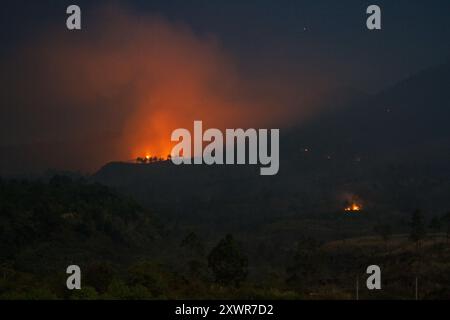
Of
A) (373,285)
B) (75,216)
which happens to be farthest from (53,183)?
(373,285)

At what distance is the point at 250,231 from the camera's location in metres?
183

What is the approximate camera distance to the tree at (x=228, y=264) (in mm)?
61562

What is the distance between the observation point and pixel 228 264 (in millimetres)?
61969

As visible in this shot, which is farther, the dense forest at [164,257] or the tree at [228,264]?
the tree at [228,264]

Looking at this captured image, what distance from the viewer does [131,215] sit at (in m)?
151

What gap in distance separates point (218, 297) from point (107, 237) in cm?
8426

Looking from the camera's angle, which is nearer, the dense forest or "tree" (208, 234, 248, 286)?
the dense forest

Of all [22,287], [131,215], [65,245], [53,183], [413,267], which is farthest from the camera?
[53,183]

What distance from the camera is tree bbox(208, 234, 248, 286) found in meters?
61.6

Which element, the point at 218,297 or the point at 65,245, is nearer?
the point at 218,297

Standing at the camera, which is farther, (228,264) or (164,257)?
(164,257)
